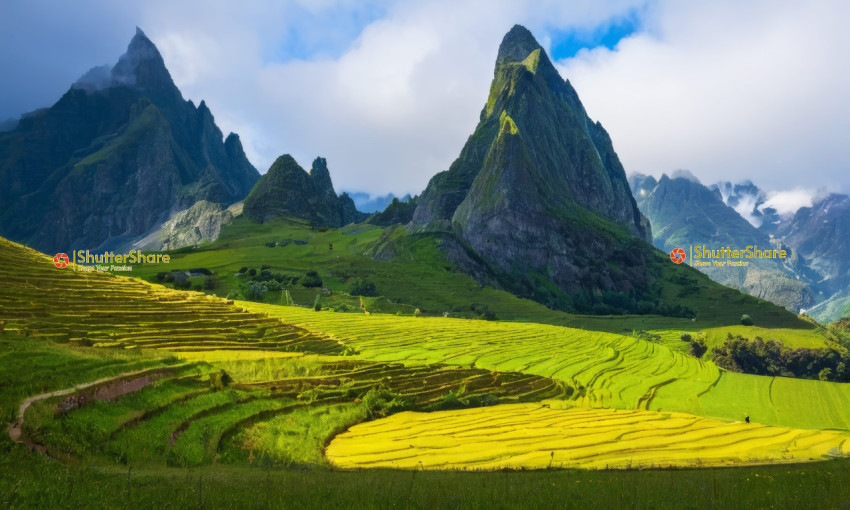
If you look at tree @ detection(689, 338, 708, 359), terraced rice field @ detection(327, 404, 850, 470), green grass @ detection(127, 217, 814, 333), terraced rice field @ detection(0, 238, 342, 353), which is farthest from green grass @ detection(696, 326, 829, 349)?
terraced rice field @ detection(0, 238, 342, 353)

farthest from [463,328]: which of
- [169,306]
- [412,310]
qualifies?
[169,306]

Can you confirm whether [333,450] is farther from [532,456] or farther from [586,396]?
[586,396]

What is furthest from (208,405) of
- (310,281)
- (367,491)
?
(310,281)

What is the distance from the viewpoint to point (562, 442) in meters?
24.7

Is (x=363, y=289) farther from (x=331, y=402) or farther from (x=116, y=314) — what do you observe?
(x=331, y=402)

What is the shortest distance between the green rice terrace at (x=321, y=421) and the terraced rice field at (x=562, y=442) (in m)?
0.19

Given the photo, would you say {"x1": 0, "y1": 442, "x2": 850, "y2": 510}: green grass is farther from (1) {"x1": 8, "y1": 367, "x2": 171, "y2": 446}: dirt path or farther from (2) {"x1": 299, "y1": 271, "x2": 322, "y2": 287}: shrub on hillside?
(2) {"x1": 299, "y1": 271, "x2": 322, "y2": 287}: shrub on hillside

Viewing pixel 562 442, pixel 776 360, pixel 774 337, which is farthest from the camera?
pixel 774 337

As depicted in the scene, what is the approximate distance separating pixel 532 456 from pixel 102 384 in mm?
19854

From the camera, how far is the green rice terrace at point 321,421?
11891 millimetres

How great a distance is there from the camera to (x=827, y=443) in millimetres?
29234

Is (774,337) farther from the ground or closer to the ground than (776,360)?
farther from the ground

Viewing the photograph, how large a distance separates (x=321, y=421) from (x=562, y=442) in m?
13.6

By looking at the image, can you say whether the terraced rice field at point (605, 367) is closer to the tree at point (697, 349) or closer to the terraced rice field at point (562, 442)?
the terraced rice field at point (562, 442)
